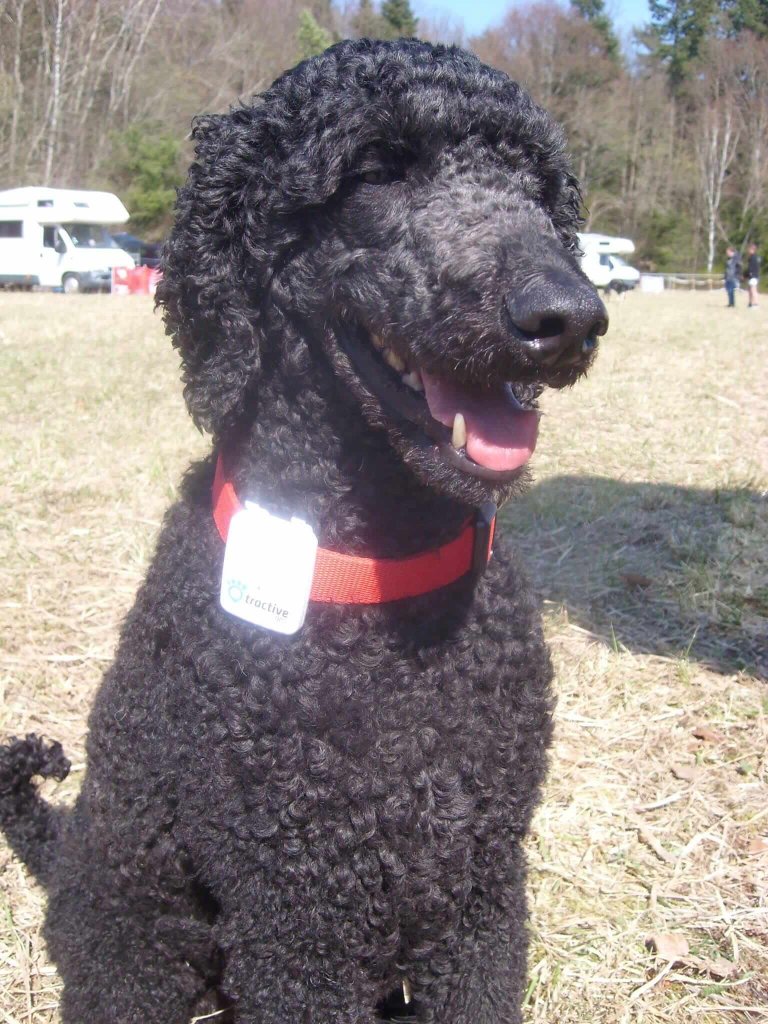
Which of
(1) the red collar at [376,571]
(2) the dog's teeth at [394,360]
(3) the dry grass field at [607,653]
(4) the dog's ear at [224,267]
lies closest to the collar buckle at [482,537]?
(1) the red collar at [376,571]

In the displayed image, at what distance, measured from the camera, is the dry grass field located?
2.13m

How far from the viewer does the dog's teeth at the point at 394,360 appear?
1.56 m

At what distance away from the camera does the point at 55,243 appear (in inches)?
960

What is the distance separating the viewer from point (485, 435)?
152 cm

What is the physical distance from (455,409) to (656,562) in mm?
2567

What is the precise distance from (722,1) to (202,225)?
6674 cm

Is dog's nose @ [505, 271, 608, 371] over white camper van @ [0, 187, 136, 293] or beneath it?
over

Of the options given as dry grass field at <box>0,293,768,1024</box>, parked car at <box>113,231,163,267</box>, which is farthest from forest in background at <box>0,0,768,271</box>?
dry grass field at <box>0,293,768,1024</box>

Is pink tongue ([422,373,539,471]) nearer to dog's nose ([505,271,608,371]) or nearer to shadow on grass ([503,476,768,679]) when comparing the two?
dog's nose ([505,271,608,371])

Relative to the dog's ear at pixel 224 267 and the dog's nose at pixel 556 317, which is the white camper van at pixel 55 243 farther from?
the dog's nose at pixel 556 317

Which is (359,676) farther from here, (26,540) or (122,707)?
(26,540)

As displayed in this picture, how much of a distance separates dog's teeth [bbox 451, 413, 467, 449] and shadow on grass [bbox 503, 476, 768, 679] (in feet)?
6.49

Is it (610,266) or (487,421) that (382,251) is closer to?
(487,421)

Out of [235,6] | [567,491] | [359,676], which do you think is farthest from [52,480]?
[235,6]
